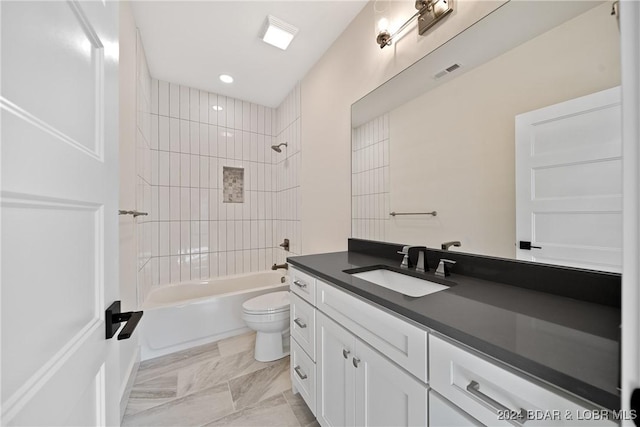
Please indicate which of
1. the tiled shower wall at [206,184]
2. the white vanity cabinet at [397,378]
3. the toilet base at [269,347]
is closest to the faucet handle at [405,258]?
the white vanity cabinet at [397,378]

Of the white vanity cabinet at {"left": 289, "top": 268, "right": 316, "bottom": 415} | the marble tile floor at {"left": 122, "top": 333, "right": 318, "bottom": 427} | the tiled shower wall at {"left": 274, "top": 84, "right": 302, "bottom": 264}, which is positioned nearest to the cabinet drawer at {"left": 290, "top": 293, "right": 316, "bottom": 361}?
the white vanity cabinet at {"left": 289, "top": 268, "right": 316, "bottom": 415}

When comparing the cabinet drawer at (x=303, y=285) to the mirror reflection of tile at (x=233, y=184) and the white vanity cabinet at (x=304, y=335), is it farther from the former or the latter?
the mirror reflection of tile at (x=233, y=184)

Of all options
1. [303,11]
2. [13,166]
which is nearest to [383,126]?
[303,11]

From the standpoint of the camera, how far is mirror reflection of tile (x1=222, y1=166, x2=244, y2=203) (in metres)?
2.93

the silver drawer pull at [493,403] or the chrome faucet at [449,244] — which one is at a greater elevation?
the chrome faucet at [449,244]

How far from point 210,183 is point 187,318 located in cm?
148

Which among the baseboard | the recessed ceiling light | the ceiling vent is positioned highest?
the recessed ceiling light

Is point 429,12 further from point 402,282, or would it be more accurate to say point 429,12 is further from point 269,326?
point 269,326

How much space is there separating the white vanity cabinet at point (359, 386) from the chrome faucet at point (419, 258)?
50 cm

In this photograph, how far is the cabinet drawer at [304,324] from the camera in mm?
1238

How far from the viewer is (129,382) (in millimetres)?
1551

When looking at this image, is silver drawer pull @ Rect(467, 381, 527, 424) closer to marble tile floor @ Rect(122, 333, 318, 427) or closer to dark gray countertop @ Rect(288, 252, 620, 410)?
dark gray countertop @ Rect(288, 252, 620, 410)

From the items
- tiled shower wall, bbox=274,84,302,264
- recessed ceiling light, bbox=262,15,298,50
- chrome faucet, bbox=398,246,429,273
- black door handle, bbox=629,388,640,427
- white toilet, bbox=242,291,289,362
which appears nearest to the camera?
black door handle, bbox=629,388,640,427

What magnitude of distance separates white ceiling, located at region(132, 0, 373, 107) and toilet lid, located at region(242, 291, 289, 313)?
84.4 inches
